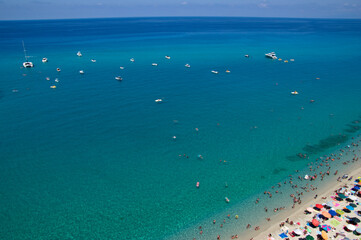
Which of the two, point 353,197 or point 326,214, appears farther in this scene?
point 353,197

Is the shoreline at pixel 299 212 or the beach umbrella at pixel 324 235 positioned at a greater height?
the beach umbrella at pixel 324 235

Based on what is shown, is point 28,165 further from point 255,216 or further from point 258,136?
point 258,136

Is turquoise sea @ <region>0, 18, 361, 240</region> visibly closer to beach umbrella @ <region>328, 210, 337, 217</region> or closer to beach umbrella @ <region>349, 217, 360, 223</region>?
beach umbrella @ <region>328, 210, 337, 217</region>

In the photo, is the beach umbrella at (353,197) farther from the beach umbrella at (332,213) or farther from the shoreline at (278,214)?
the beach umbrella at (332,213)

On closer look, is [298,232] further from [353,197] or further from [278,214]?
[353,197]

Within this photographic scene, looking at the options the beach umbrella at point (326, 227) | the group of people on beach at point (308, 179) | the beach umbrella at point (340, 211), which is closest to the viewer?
the beach umbrella at point (326, 227)

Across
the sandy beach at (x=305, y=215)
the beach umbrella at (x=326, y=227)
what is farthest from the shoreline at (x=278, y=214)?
the beach umbrella at (x=326, y=227)

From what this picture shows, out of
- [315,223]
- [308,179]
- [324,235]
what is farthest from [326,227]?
[308,179]

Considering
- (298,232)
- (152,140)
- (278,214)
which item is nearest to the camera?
(298,232)

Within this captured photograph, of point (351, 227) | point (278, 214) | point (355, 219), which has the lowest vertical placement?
point (278, 214)
